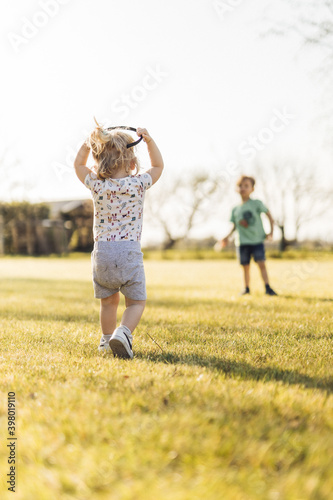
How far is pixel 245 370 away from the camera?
2473 mm

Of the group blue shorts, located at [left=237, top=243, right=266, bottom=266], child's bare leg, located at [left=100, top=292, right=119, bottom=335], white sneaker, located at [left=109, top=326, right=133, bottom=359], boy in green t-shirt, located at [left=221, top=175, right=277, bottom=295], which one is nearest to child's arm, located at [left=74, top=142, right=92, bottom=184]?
child's bare leg, located at [left=100, top=292, right=119, bottom=335]

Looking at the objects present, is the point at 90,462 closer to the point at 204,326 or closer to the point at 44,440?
the point at 44,440

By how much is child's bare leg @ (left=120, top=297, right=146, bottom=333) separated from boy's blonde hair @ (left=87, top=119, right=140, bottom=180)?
845 millimetres

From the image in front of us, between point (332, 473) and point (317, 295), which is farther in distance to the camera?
point (317, 295)

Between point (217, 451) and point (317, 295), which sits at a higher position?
point (217, 451)

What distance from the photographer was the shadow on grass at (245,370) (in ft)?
7.38

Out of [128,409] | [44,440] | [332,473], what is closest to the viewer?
[332,473]

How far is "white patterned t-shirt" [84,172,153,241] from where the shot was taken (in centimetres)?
304

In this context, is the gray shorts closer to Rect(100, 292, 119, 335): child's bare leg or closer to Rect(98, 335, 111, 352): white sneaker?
Rect(100, 292, 119, 335): child's bare leg

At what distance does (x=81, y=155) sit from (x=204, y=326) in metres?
1.75

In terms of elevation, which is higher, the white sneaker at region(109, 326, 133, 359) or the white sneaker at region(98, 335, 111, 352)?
the white sneaker at region(109, 326, 133, 359)

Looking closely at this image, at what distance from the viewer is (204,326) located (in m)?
3.96

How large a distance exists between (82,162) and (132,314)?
1070mm

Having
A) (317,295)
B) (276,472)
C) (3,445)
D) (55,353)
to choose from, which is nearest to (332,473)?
(276,472)
